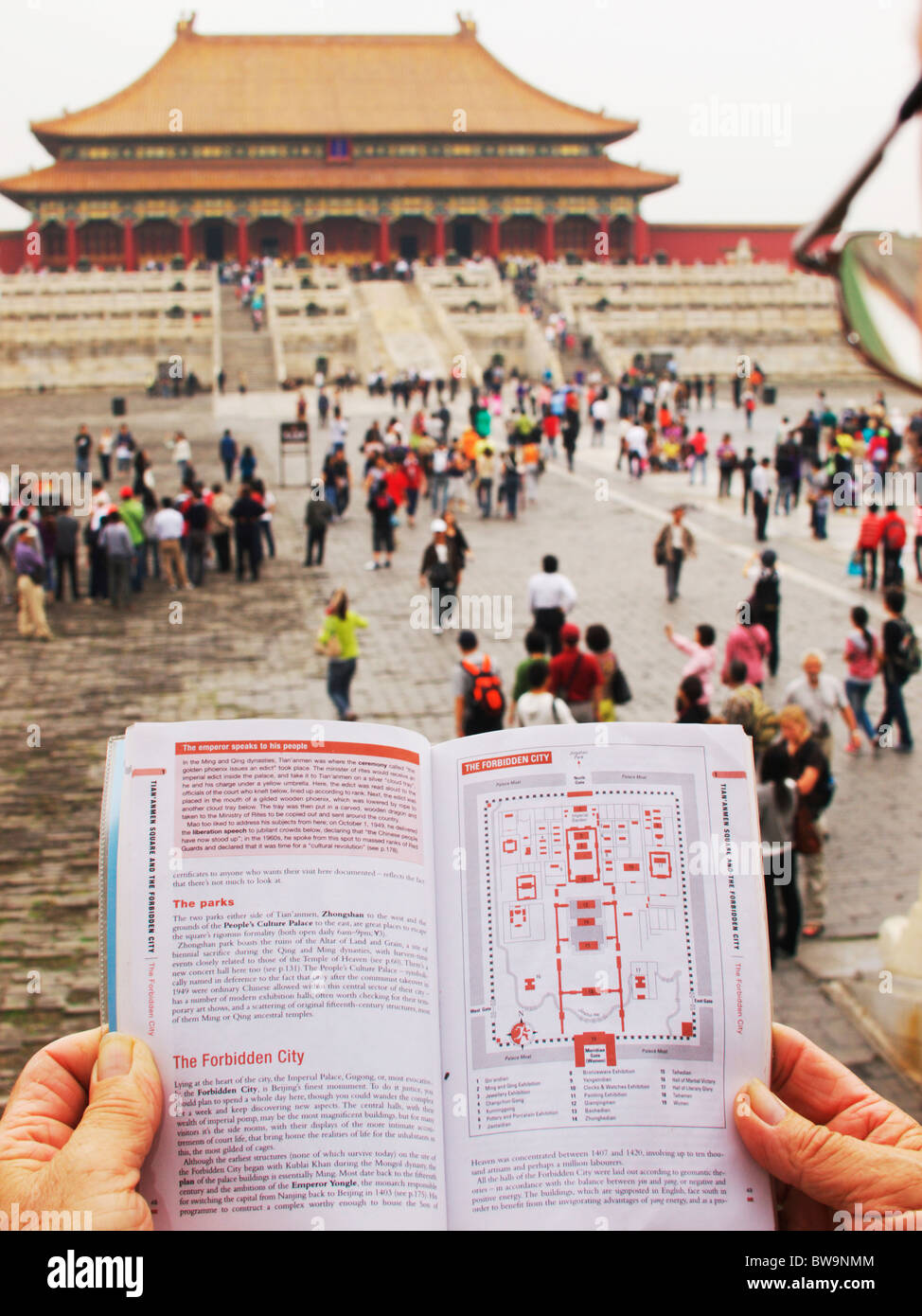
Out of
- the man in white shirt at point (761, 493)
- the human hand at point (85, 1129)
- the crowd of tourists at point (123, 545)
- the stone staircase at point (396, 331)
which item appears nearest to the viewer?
the human hand at point (85, 1129)

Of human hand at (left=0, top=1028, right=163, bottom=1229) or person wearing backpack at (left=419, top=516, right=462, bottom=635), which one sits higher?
human hand at (left=0, top=1028, right=163, bottom=1229)

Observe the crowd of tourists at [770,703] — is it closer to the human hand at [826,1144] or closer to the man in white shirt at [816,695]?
the man in white shirt at [816,695]

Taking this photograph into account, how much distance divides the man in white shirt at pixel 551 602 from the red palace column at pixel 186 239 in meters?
51.4

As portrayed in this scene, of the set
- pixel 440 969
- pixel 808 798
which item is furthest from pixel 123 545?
pixel 440 969

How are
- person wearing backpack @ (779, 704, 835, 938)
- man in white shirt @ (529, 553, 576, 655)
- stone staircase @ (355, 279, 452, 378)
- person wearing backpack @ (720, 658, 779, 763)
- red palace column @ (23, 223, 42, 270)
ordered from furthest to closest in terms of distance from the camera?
red palace column @ (23, 223, 42, 270)
stone staircase @ (355, 279, 452, 378)
man in white shirt @ (529, 553, 576, 655)
person wearing backpack @ (720, 658, 779, 763)
person wearing backpack @ (779, 704, 835, 938)

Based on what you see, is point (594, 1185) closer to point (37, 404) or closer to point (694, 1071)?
point (694, 1071)

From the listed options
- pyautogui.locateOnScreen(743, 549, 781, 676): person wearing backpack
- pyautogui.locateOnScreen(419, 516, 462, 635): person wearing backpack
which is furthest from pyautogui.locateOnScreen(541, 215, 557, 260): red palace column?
pyautogui.locateOnScreen(743, 549, 781, 676): person wearing backpack

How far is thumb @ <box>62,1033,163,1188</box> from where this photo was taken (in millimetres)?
1933

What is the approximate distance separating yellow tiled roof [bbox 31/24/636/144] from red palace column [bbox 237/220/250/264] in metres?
4.02

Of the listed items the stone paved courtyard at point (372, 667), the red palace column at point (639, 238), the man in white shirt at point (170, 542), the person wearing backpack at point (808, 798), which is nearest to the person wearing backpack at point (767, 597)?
the stone paved courtyard at point (372, 667)

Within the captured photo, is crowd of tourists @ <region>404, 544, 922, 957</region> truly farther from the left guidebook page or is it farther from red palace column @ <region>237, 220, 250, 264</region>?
red palace column @ <region>237, 220, 250, 264</region>

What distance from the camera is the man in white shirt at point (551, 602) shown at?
11.0 m

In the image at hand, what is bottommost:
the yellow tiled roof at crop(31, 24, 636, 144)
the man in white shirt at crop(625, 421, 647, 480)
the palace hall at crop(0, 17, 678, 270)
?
the man in white shirt at crop(625, 421, 647, 480)

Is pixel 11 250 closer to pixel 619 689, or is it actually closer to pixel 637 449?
pixel 637 449
